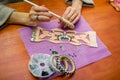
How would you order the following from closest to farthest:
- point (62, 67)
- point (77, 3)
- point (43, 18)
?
point (62, 67)
point (43, 18)
point (77, 3)

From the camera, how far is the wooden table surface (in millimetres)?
682

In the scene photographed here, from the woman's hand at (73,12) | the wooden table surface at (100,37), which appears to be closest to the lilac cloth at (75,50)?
the wooden table surface at (100,37)

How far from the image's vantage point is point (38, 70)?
660mm

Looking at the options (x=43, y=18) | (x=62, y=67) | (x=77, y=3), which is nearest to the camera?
(x=62, y=67)

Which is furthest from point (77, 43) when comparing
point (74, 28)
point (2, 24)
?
point (2, 24)

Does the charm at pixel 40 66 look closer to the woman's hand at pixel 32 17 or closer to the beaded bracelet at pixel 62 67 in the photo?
the beaded bracelet at pixel 62 67

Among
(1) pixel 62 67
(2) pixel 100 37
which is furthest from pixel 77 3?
(1) pixel 62 67

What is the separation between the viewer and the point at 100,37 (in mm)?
824

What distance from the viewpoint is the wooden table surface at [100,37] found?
26.8 inches

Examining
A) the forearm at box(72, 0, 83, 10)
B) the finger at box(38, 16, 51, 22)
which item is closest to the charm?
the finger at box(38, 16, 51, 22)

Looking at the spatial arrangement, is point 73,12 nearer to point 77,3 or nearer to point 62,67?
point 77,3

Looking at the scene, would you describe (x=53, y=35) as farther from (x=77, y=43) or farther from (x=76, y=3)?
(x=76, y=3)

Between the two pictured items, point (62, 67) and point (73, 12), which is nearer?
point (62, 67)

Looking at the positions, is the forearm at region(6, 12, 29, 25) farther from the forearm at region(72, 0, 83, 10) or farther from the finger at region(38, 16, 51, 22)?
the forearm at region(72, 0, 83, 10)
